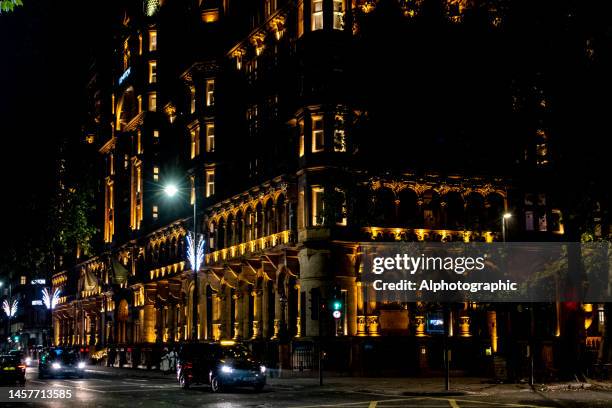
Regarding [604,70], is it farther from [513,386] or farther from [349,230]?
[349,230]

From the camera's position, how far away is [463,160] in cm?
2800

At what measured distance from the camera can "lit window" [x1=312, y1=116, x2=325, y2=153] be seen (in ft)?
161

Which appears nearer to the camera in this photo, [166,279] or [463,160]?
[463,160]

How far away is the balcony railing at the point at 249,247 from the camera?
50.9 meters

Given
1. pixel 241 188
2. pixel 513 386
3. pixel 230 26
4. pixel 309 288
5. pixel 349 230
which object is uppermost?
pixel 230 26

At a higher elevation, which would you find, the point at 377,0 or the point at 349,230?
the point at 377,0

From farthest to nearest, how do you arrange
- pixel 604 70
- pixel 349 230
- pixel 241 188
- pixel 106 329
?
pixel 106 329 < pixel 241 188 < pixel 349 230 < pixel 604 70

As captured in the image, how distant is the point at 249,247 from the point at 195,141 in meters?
12.4

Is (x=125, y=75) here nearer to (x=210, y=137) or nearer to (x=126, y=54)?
(x=126, y=54)

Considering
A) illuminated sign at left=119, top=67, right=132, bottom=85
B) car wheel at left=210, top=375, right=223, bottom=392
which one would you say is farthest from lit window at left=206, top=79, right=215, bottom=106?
car wheel at left=210, top=375, right=223, bottom=392

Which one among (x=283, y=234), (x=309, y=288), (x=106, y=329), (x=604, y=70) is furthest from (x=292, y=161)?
(x=106, y=329)

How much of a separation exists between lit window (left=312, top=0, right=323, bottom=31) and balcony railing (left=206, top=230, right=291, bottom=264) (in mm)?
11354

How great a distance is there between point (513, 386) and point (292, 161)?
20648 mm

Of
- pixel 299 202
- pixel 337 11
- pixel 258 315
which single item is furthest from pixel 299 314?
pixel 337 11
